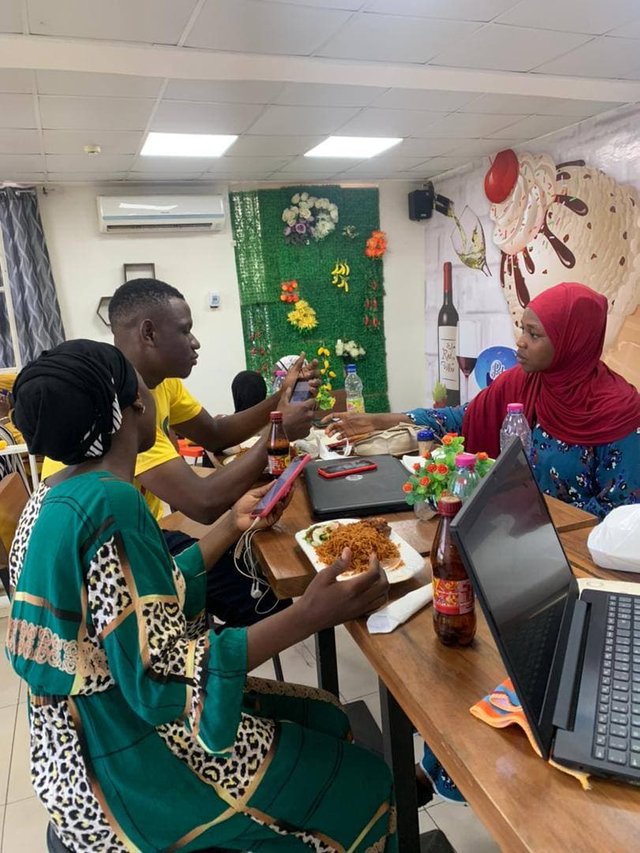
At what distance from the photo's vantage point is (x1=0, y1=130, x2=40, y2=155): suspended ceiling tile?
3092 mm

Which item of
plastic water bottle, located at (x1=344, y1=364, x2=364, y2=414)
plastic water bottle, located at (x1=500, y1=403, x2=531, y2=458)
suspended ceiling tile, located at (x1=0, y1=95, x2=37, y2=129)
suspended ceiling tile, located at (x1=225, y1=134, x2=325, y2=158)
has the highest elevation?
suspended ceiling tile, located at (x1=225, y1=134, x2=325, y2=158)

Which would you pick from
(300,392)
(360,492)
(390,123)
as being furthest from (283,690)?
(390,123)

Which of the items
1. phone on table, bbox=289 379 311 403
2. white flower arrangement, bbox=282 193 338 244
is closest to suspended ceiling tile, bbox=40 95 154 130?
phone on table, bbox=289 379 311 403

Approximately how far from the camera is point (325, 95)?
2.85 metres

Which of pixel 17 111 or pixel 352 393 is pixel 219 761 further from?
pixel 352 393

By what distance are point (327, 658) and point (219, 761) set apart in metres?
0.92

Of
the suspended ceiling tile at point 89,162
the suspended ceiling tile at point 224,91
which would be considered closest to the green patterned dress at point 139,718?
the suspended ceiling tile at point 224,91

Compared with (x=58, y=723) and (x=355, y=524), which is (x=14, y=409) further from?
(x=355, y=524)

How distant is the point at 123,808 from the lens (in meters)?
0.87

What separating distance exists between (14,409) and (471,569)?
726 mm

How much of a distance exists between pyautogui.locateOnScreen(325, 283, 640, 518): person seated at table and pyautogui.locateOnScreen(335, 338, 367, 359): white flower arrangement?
3.01 meters

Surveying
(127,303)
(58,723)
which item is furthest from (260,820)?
(127,303)

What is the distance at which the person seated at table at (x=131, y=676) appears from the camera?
80 cm

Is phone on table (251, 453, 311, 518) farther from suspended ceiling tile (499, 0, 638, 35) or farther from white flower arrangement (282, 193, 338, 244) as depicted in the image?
white flower arrangement (282, 193, 338, 244)
